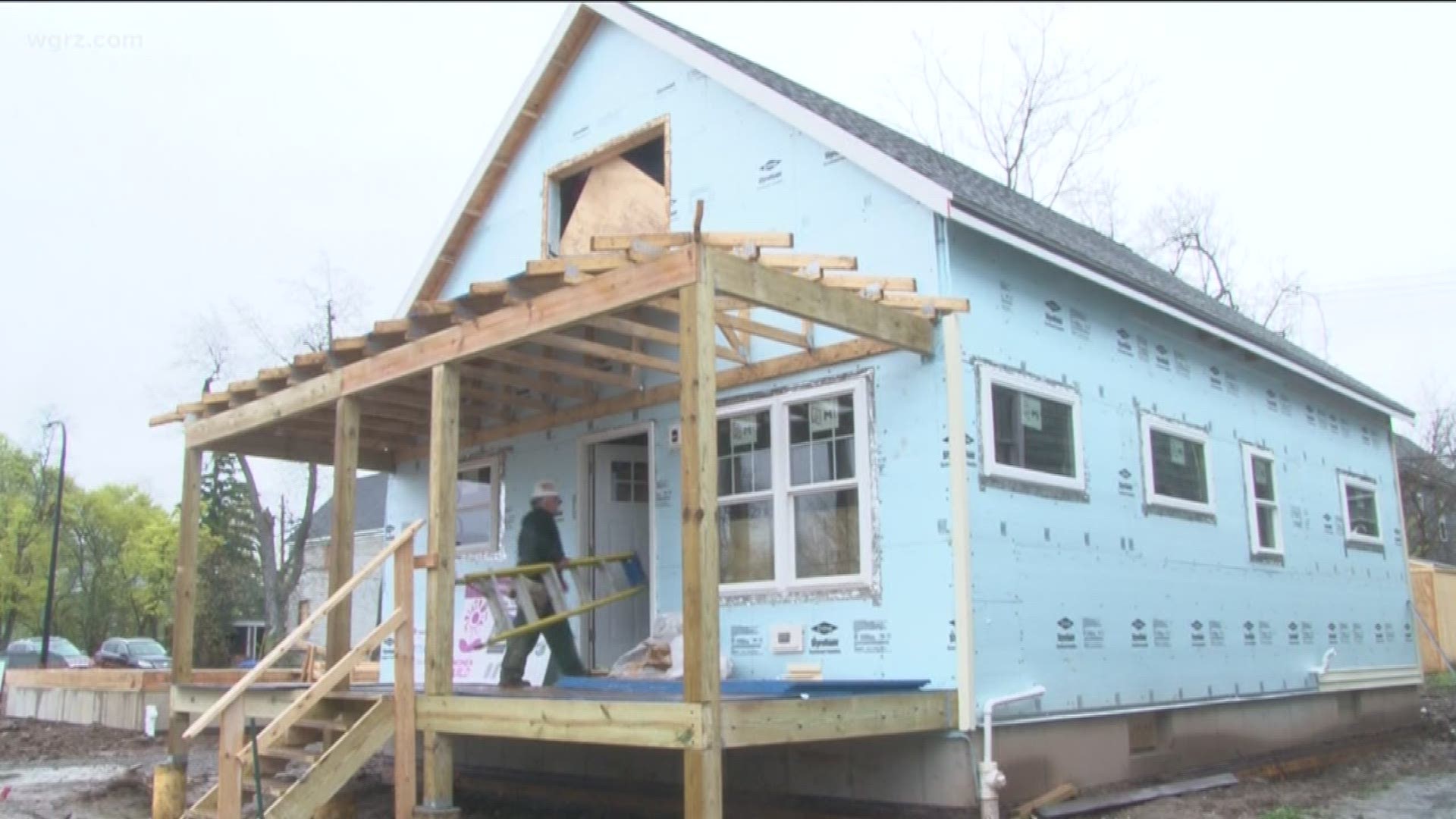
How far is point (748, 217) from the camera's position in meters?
10.0

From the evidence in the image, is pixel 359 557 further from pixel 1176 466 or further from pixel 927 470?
pixel 927 470

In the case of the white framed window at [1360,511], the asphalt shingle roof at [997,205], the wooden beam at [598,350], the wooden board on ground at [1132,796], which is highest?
the asphalt shingle roof at [997,205]

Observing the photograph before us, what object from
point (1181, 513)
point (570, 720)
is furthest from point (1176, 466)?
point (570, 720)

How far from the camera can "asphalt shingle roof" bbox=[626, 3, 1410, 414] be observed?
9.05 m

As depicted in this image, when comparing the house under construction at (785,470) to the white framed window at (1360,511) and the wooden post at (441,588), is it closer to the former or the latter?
the wooden post at (441,588)

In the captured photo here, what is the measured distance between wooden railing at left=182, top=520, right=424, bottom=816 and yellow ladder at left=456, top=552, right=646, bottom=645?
0.78 m

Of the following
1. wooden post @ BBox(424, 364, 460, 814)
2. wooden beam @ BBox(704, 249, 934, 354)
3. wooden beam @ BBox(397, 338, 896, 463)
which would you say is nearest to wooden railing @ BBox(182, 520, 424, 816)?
wooden post @ BBox(424, 364, 460, 814)

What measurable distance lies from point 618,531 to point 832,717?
449 centimetres

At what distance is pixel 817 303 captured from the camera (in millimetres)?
7473

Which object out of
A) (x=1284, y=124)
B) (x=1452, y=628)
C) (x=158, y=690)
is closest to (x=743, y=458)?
(x=158, y=690)

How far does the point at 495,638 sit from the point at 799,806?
8.31 feet

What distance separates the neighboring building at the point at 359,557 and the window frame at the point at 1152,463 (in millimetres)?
27502

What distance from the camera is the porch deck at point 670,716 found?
248 inches

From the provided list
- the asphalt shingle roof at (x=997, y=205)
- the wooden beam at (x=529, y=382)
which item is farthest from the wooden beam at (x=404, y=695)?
the asphalt shingle roof at (x=997, y=205)
